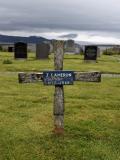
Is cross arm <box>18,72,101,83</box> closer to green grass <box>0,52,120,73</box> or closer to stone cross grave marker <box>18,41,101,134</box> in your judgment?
stone cross grave marker <box>18,41,101,134</box>

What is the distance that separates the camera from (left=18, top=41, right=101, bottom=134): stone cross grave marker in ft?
30.6

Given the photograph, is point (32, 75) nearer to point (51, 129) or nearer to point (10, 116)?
point (51, 129)

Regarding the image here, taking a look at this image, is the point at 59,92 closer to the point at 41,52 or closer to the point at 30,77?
the point at 30,77

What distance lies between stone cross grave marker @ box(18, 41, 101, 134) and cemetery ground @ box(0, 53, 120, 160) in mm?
436

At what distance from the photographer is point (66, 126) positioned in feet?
34.1

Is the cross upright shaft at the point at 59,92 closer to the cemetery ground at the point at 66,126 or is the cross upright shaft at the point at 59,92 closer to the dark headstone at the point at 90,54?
the cemetery ground at the point at 66,126

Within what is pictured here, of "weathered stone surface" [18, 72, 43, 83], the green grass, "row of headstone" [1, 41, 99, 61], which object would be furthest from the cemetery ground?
"row of headstone" [1, 41, 99, 61]

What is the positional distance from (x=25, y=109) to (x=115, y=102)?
332 centimetres

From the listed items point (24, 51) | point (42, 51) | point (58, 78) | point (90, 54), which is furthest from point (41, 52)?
point (58, 78)

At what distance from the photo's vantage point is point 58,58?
9.41 m

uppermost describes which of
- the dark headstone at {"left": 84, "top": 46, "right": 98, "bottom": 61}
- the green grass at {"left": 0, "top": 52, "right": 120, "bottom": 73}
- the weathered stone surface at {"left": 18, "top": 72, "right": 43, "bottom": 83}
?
the weathered stone surface at {"left": 18, "top": 72, "right": 43, "bottom": 83}

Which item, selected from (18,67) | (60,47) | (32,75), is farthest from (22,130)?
(18,67)

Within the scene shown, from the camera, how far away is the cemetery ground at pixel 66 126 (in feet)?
27.1

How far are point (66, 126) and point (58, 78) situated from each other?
1.57 meters
